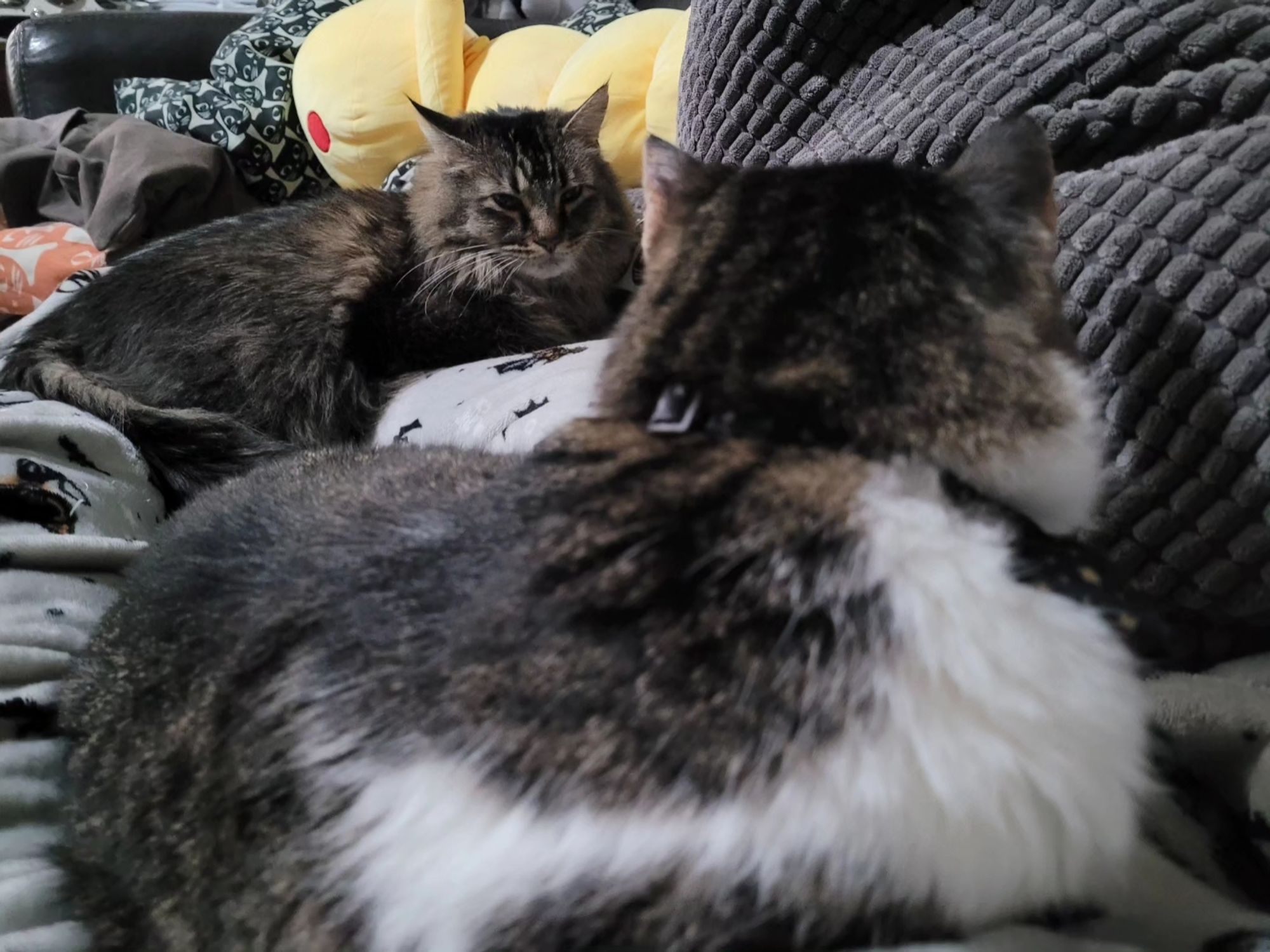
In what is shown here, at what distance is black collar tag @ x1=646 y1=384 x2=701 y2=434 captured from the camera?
19.6 inches

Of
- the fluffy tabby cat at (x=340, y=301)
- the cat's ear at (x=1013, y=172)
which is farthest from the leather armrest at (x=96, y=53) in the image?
the cat's ear at (x=1013, y=172)

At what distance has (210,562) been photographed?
2.21 ft

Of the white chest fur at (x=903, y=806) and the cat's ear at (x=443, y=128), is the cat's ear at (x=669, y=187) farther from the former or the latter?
the cat's ear at (x=443, y=128)

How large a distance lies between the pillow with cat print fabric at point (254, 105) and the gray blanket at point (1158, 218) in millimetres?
1812

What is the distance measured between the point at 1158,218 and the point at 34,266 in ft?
6.95

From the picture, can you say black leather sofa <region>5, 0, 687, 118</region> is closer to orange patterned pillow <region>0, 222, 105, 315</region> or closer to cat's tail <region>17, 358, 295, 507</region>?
orange patterned pillow <region>0, 222, 105, 315</region>

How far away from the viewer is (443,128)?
1.48 meters

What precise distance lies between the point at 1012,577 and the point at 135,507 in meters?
1.03

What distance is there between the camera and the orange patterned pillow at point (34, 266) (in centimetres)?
188

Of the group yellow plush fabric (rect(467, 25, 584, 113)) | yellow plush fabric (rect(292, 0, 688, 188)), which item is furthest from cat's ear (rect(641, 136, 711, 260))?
yellow plush fabric (rect(467, 25, 584, 113))

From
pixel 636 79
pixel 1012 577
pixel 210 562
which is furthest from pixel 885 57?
pixel 210 562

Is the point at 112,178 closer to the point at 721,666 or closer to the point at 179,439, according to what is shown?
the point at 179,439

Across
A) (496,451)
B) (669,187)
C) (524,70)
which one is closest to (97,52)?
(524,70)

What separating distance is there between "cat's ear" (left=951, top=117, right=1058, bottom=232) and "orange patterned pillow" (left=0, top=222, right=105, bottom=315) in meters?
1.89
